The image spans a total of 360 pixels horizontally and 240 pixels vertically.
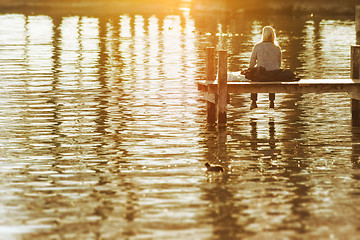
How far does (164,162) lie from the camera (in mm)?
14539

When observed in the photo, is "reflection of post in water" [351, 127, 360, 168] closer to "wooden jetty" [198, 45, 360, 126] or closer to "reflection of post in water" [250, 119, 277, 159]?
"wooden jetty" [198, 45, 360, 126]

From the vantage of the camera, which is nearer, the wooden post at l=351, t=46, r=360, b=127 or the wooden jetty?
the wooden jetty

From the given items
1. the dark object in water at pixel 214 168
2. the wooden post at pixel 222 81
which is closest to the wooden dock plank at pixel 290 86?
the wooden post at pixel 222 81

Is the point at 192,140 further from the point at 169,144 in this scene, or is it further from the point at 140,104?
the point at 140,104

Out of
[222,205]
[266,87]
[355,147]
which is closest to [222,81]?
[266,87]

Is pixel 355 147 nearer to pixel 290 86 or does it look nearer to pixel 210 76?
pixel 290 86

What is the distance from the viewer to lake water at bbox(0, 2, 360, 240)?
10625 millimetres

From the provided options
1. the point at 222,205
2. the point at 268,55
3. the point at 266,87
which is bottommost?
the point at 222,205

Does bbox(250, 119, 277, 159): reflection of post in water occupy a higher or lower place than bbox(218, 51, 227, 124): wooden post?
lower

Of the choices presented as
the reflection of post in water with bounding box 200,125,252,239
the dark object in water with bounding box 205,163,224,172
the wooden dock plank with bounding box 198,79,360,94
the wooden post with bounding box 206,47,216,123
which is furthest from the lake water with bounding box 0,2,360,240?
the wooden dock plank with bounding box 198,79,360,94

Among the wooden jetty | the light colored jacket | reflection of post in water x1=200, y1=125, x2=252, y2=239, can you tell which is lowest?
reflection of post in water x1=200, y1=125, x2=252, y2=239

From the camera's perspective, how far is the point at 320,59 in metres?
37.5

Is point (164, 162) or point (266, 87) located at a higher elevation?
point (266, 87)

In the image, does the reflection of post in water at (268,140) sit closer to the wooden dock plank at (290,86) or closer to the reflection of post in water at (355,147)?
the wooden dock plank at (290,86)
